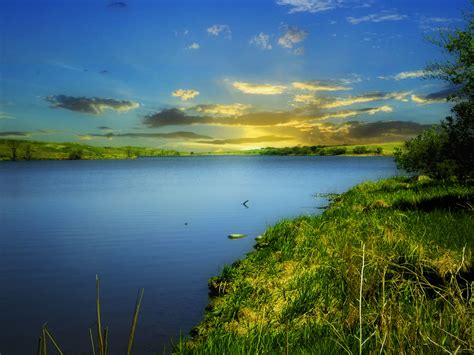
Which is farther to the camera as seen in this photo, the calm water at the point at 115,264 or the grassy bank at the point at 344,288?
the calm water at the point at 115,264

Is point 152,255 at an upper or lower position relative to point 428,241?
lower

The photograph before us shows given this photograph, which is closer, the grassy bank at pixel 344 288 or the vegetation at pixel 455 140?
the grassy bank at pixel 344 288

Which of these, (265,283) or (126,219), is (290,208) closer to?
(126,219)

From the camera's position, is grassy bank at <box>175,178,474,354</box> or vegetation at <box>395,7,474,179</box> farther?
vegetation at <box>395,7,474,179</box>

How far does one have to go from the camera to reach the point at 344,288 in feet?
31.9

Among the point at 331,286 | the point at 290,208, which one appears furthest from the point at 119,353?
the point at 290,208

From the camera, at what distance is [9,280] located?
1634 centimetres

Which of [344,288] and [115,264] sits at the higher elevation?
[344,288]

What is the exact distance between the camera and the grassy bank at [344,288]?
559 cm

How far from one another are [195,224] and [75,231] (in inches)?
318

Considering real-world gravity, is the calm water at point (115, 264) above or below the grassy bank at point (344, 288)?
below

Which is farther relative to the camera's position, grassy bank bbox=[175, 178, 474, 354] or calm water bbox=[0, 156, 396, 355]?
calm water bbox=[0, 156, 396, 355]

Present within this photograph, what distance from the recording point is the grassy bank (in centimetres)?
559

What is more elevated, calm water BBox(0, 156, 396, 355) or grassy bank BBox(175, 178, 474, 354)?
grassy bank BBox(175, 178, 474, 354)
